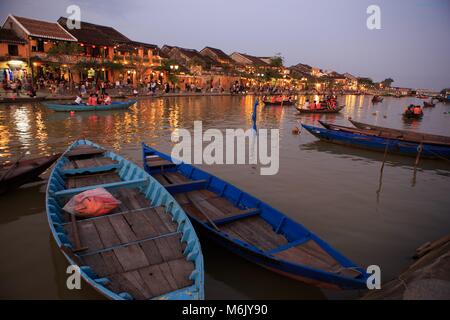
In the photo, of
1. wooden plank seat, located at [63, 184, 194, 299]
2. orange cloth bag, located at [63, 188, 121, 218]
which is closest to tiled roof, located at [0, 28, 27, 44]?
orange cloth bag, located at [63, 188, 121, 218]

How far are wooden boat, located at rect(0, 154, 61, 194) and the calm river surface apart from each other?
40 centimetres

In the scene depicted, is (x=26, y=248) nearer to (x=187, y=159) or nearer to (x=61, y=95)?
(x=187, y=159)

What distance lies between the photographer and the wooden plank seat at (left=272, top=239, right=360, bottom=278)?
4637 millimetres

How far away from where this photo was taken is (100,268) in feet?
14.0

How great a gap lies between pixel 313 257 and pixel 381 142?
12.6 metres

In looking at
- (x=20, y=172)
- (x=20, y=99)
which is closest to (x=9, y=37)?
(x=20, y=99)

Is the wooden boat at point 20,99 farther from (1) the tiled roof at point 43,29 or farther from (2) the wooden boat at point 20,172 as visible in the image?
(2) the wooden boat at point 20,172

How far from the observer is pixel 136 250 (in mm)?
4746

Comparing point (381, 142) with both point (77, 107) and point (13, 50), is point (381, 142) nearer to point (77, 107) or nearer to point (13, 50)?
point (77, 107)

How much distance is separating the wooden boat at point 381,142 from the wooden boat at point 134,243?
1126 cm

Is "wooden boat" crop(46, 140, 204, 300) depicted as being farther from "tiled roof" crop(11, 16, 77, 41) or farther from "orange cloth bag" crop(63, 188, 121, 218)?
"tiled roof" crop(11, 16, 77, 41)
